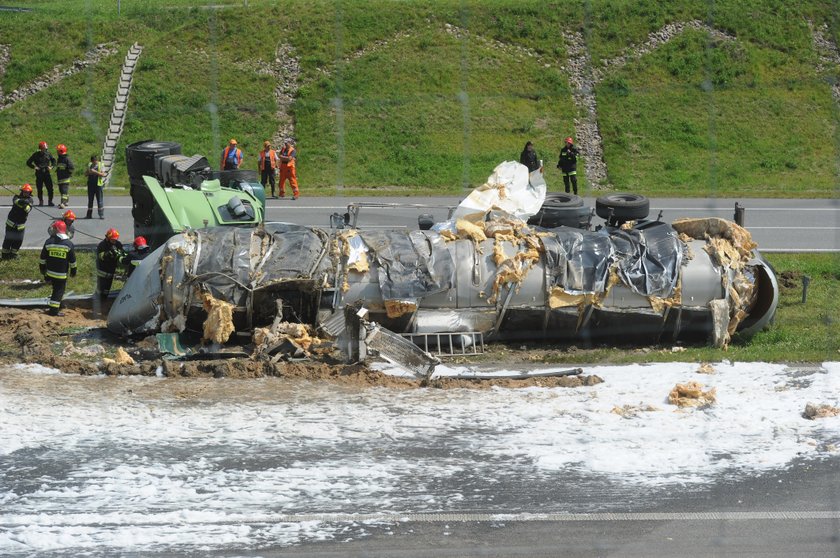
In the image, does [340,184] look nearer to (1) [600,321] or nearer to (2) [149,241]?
(2) [149,241]

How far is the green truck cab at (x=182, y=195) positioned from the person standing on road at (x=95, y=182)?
2.80m

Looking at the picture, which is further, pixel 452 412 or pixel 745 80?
pixel 745 80

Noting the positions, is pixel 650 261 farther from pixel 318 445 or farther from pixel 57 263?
pixel 57 263

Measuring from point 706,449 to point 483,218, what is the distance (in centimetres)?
515

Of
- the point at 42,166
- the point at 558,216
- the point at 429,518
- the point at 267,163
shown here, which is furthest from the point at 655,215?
the point at 429,518

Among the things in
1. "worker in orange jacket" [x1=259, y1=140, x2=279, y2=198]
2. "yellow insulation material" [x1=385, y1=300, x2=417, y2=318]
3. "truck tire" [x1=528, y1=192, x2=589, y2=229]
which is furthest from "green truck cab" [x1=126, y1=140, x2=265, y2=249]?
"worker in orange jacket" [x1=259, y1=140, x2=279, y2=198]

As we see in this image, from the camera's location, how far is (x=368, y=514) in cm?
921

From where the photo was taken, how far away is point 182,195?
606 inches

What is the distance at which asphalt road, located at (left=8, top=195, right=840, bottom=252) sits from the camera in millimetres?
19764

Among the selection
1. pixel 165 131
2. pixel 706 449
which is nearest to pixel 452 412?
pixel 706 449

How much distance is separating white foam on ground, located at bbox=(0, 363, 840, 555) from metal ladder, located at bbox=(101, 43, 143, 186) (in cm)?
1633

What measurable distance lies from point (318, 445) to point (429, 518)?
1.80 m

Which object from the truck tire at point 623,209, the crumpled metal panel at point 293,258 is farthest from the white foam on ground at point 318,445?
the truck tire at point 623,209

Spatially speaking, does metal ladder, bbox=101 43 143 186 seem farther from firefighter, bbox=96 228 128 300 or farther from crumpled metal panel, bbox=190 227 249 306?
crumpled metal panel, bbox=190 227 249 306
